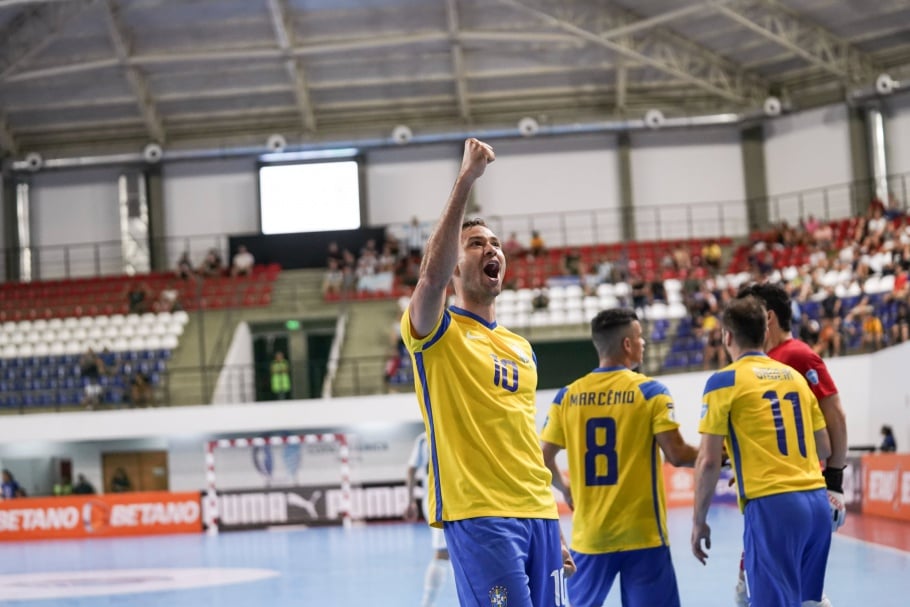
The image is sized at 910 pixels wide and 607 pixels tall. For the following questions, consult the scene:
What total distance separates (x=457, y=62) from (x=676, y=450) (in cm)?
2699

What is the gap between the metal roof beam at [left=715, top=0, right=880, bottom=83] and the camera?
2936 cm

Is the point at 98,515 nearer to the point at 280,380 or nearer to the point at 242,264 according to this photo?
the point at 280,380

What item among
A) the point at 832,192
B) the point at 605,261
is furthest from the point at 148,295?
the point at 832,192

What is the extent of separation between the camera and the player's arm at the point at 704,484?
19.9ft

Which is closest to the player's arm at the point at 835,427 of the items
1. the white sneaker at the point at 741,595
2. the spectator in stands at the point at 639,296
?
the white sneaker at the point at 741,595

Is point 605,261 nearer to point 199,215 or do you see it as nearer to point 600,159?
point 600,159

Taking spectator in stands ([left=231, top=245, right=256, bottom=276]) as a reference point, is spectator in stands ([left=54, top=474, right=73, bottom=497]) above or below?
below

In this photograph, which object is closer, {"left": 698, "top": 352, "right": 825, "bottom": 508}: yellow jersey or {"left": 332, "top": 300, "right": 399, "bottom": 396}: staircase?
{"left": 698, "top": 352, "right": 825, "bottom": 508}: yellow jersey

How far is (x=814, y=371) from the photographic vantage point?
256 inches

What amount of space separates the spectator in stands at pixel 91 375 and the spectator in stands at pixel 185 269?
5580 mm

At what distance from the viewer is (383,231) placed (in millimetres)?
34781

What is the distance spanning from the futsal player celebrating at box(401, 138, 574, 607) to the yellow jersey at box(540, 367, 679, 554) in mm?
1477

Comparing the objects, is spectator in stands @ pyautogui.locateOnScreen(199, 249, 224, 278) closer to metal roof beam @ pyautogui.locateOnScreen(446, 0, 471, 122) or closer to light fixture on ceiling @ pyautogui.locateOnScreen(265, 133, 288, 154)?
light fixture on ceiling @ pyautogui.locateOnScreen(265, 133, 288, 154)

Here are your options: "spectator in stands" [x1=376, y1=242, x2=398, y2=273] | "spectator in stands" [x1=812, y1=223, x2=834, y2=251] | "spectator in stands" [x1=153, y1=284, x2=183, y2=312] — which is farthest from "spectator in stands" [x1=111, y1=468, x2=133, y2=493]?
"spectator in stands" [x1=812, y1=223, x2=834, y2=251]
